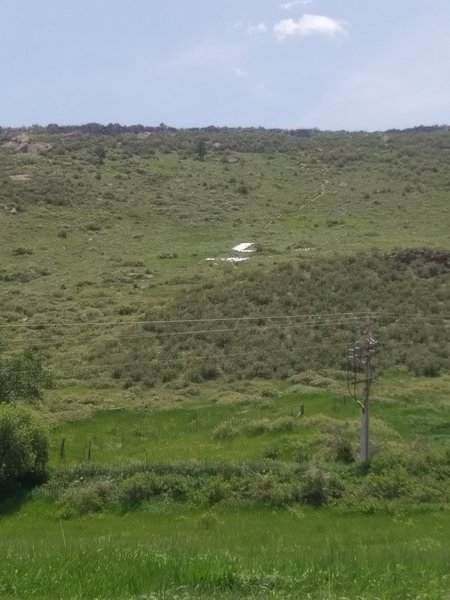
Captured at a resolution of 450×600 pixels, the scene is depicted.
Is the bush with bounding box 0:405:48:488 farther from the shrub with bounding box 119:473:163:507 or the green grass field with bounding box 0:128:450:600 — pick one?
the shrub with bounding box 119:473:163:507

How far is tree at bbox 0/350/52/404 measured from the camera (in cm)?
3450

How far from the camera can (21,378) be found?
34.6 metres

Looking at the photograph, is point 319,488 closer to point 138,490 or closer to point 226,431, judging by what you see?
point 138,490

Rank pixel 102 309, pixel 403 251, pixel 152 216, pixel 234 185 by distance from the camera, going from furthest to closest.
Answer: pixel 234 185, pixel 152 216, pixel 403 251, pixel 102 309

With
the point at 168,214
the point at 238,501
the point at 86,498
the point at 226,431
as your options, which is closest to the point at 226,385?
the point at 226,431

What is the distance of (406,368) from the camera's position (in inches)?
1603

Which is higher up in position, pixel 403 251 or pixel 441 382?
pixel 403 251

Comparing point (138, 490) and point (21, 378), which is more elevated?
point (21, 378)

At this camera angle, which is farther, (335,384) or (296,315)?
(296,315)

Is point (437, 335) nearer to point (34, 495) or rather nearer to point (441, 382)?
point (441, 382)

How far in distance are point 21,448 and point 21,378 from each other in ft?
22.8

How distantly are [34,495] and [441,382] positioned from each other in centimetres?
1989

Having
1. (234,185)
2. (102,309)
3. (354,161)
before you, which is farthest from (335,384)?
(354,161)

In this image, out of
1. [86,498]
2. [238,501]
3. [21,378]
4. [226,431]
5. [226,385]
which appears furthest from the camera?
[226,385]
